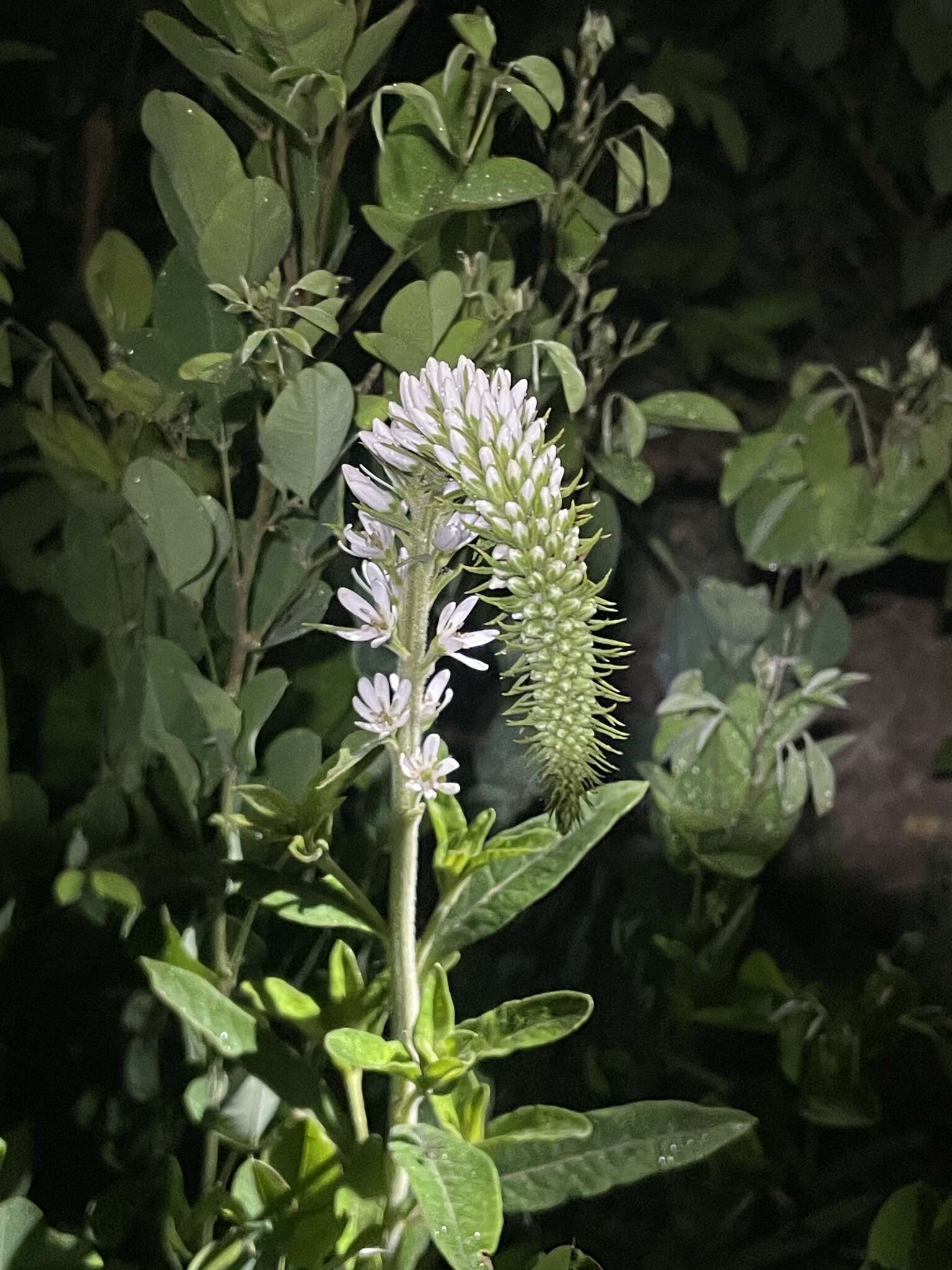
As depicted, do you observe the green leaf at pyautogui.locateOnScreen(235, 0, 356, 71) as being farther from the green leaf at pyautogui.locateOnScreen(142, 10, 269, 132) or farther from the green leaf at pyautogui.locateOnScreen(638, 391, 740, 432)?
the green leaf at pyautogui.locateOnScreen(638, 391, 740, 432)

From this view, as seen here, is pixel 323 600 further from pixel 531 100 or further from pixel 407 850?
pixel 531 100

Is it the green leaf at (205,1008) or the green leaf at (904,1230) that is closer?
the green leaf at (205,1008)

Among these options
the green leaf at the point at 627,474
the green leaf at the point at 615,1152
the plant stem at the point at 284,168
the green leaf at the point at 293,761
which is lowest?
the green leaf at the point at 615,1152

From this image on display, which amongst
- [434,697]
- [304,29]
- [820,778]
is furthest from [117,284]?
[820,778]

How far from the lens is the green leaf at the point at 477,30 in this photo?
518 millimetres

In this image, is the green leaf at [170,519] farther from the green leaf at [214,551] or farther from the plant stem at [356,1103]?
the plant stem at [356,1103]

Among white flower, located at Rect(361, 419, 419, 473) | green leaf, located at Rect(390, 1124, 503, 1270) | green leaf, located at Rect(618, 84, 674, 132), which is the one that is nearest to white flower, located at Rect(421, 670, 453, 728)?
white flower, located at Rect(361, 419, 419, 473)

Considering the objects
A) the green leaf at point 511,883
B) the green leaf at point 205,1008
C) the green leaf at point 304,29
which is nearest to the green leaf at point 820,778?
the green leaf at point 511,883

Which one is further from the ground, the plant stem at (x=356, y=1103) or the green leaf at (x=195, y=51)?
the green leaf at (x=195, y=51)

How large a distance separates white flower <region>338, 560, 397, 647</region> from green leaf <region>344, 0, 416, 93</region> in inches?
9.0

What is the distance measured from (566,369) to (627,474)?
7 cm

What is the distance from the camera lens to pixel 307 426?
20.2 inches

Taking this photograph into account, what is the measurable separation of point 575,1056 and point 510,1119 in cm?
5

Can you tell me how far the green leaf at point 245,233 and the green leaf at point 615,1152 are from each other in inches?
17.7
